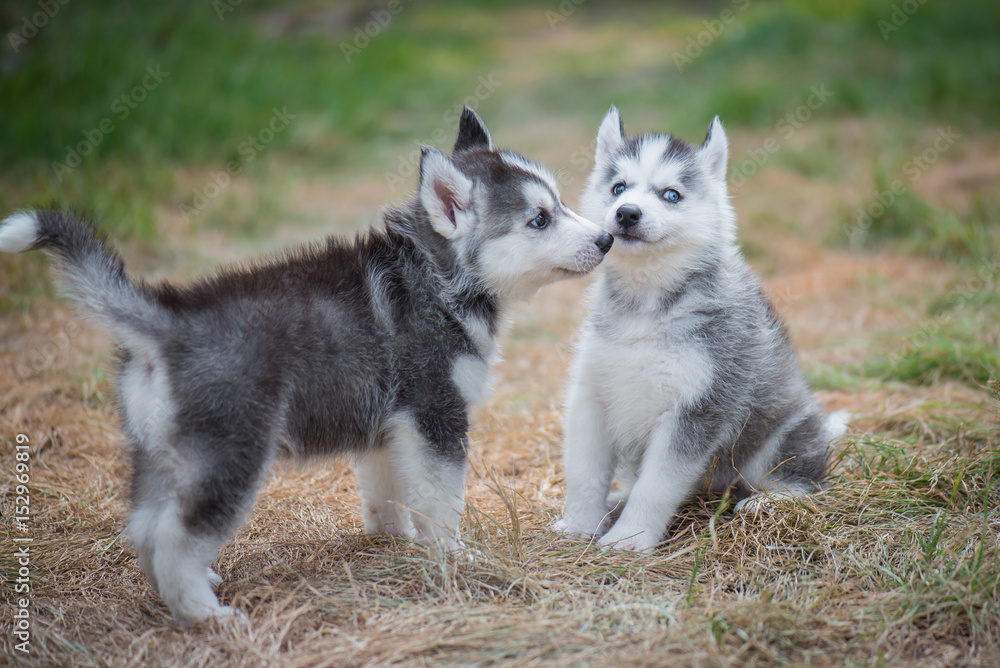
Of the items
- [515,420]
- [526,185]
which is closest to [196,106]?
[515,420]

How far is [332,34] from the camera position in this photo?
1980 cm

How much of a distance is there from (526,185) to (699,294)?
957mm

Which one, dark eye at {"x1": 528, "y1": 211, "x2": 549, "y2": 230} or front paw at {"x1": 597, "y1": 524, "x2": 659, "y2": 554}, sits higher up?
dark eye at {"x1": 528, "y1": 211, "x2": 549, "y2": 230}

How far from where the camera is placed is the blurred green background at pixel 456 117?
826cm

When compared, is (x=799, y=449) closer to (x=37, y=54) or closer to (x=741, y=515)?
(x=741, y=515)

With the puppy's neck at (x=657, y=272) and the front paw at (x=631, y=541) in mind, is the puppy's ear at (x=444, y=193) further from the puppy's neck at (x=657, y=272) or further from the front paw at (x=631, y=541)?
the front paw at (x=631, y=541)

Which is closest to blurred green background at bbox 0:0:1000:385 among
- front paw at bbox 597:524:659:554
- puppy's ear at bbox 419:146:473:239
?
front paw at bbox 597:524:659:554

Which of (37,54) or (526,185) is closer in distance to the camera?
(526,185)

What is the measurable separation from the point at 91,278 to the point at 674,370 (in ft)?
7.89

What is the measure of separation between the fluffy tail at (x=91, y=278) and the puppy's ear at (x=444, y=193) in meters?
1.23

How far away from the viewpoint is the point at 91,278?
3.04 meters

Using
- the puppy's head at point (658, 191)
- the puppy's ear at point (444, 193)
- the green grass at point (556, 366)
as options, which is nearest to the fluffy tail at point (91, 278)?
the green grass at point (556, 366)

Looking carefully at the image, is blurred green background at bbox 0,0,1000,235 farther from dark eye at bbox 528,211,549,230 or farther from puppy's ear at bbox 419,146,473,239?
dark eye at bbox 528,211,549,230

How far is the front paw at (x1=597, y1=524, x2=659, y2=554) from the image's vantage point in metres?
3.66
